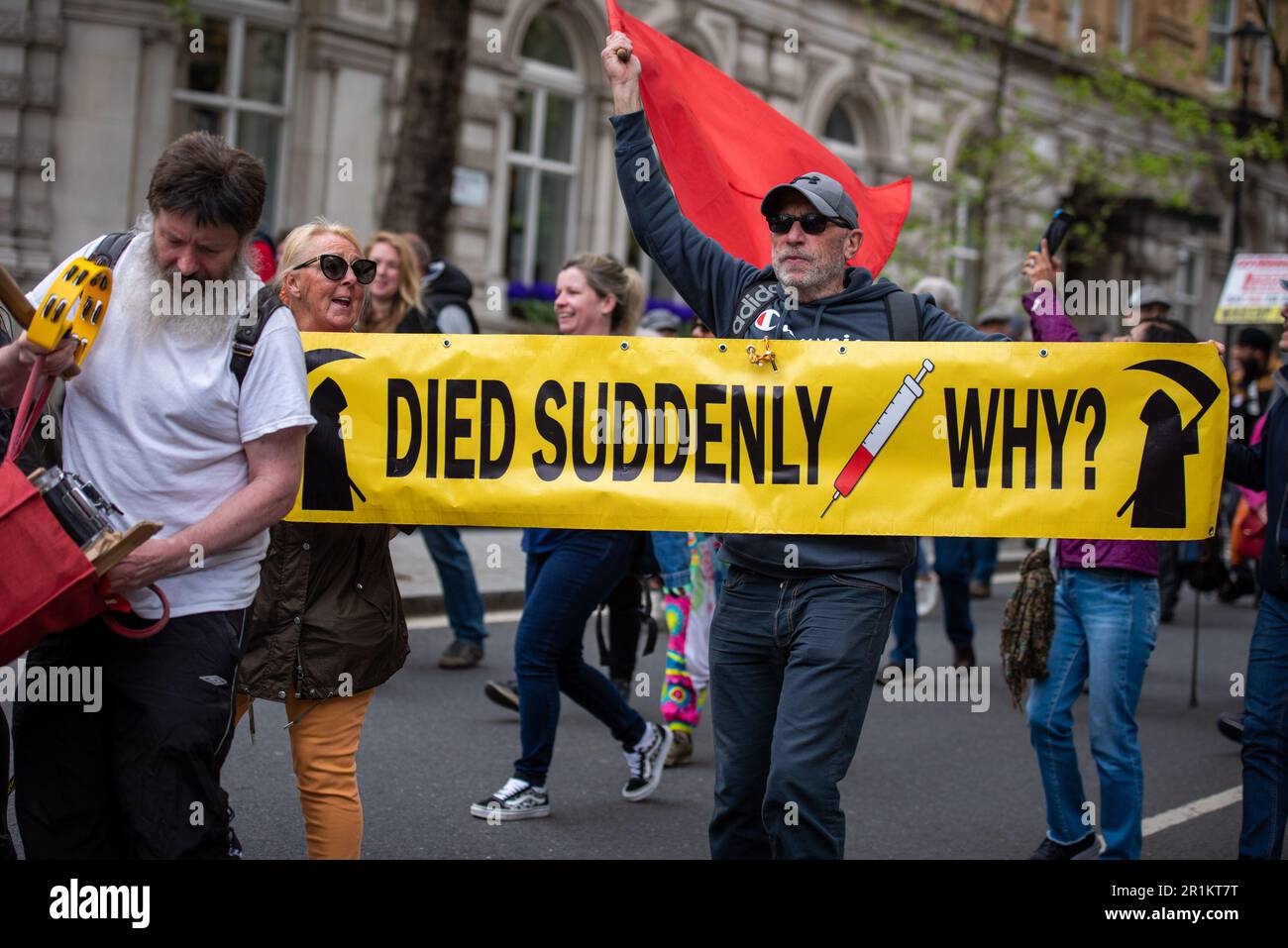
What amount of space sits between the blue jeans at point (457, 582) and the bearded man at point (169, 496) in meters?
5.02

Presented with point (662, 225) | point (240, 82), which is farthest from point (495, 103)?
point (662, 225)

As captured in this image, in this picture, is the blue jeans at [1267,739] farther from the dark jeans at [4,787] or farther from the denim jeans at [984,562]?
the denim jeans at [984,562]

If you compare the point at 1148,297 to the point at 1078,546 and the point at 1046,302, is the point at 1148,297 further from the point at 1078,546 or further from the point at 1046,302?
the point at 1046,302

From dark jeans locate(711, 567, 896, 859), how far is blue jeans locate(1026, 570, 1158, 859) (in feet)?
4.72

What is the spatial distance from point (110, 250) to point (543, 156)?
53.9ft

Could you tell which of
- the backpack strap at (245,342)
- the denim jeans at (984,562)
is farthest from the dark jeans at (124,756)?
the denim jeans at (984,562)

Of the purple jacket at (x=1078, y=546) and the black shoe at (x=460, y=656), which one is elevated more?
the purple jacket at (x=1078, y=546)

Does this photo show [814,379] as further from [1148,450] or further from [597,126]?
[597,126]

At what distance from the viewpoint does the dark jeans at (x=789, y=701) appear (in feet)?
12.4

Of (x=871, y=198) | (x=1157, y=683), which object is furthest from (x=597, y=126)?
(x=871, y=198)

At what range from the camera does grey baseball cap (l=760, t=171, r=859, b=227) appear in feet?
13.3

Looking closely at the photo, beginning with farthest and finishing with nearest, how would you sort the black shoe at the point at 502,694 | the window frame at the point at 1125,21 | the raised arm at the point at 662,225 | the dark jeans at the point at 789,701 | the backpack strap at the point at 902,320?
the window frame at the point at 1125,21 < the black shoe at the point at 502,694 < the raised arm at the point at 662,225 < the backpack strap at the point at 902,320 < the dark jeans at the point at 789,701

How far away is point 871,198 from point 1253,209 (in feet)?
97.9

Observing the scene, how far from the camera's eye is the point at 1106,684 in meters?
5.11
